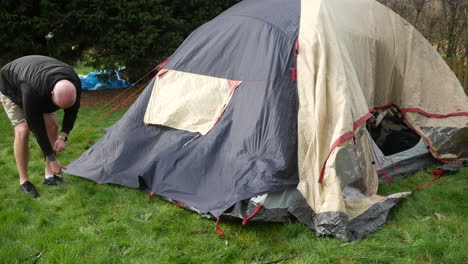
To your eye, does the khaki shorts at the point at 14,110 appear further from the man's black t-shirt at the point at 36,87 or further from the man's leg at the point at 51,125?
the man's leg at the point at 51,125

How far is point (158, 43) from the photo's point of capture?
8188mm

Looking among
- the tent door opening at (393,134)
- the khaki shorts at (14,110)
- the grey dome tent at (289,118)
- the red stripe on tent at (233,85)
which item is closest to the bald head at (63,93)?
the khaki shorts at (14,110)

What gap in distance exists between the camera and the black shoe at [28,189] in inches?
162

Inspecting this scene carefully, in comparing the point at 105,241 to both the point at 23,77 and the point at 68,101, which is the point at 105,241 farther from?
the point at 23,77

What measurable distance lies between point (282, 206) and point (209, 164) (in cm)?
73

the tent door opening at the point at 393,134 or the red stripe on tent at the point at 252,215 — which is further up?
the red stripe on tent at the point at 252,215

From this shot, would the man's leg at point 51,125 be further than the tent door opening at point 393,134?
No

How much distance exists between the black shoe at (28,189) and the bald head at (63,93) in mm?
934

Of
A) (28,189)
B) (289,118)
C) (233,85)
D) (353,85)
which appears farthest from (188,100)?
Result: (28,189)

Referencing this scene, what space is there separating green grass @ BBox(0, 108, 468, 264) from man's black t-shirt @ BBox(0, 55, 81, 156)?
0.58m

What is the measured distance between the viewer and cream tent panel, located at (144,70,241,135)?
4020 mm

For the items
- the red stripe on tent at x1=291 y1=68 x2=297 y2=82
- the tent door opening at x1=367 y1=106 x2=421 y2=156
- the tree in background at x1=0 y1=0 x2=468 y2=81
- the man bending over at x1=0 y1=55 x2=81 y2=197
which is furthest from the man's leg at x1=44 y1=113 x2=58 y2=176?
the tree in background at x1=0 y1=0 x2=468 y2=81

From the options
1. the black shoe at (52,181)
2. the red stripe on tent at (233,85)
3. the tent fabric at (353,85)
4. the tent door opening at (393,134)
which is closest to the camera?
the tent fabric at (353,85)

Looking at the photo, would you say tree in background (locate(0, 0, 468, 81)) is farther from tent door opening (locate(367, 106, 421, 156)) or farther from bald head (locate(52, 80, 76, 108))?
tent door opening (locate(367, 106, 421, 156))
